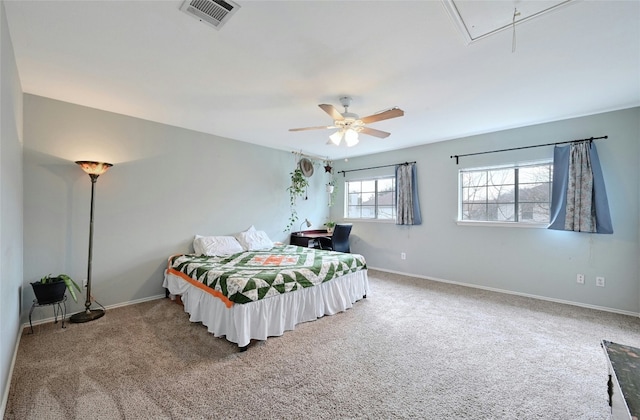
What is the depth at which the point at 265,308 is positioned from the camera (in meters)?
2.53

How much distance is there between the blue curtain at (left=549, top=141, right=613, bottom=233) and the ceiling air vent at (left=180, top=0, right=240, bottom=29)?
417 cm

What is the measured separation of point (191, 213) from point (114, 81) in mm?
1961

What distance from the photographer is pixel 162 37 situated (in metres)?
1.92

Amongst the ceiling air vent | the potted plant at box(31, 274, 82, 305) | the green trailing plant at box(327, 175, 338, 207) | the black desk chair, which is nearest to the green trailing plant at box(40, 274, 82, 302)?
the potted plant at box(31, 274, 82, 305)

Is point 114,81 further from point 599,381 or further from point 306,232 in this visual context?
point 599,381

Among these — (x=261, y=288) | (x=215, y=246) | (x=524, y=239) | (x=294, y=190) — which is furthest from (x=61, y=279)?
(x=524, y=239)

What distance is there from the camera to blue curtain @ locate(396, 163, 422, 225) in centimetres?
486

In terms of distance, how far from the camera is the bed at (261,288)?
243 cm

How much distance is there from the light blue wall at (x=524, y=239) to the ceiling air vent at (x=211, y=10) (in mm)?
3296


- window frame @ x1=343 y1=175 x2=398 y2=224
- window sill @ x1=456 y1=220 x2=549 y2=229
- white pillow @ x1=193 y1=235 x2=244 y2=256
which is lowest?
white pillow @ x1=193 y1=235 x2=244 y2=256

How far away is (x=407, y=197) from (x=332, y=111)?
115 inches

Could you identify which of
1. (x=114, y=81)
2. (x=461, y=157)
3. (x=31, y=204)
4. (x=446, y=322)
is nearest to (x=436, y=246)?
(x=461, y=157)

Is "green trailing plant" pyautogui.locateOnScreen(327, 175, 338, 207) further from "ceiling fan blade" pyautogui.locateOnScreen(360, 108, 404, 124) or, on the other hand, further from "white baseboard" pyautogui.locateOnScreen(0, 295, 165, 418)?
"white baseboard" pyautogui.locateOnScreen(0, 295, 165, 418)

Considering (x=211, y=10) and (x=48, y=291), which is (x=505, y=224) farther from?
(x=48, y=291)
